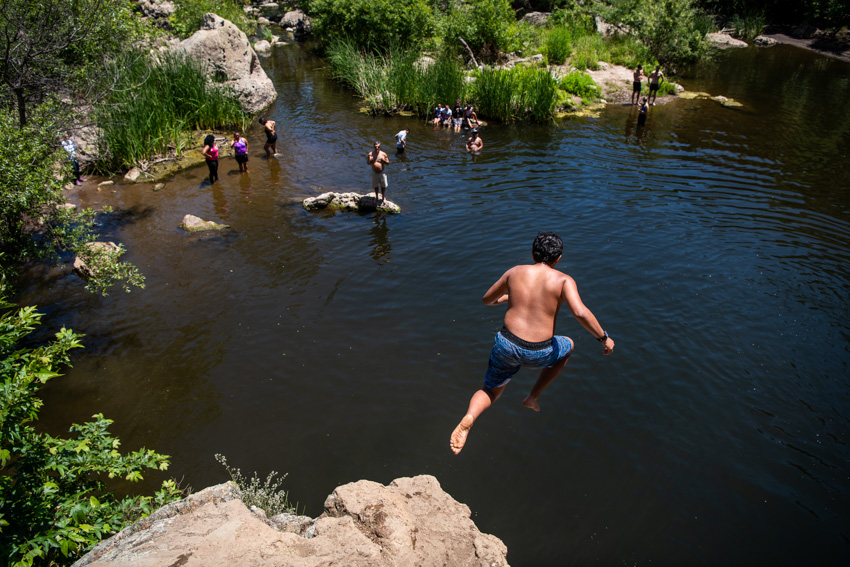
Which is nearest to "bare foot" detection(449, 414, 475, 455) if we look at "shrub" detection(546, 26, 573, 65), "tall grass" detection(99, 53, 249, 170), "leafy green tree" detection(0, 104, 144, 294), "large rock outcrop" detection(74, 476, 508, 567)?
"large rock outcrop" detection(74, 476, 508, 567)

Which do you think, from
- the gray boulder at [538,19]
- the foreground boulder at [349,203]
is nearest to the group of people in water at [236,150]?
the foreground boulder at [349,203]

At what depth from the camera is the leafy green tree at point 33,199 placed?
27.1 ft

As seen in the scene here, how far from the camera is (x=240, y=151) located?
17938mm

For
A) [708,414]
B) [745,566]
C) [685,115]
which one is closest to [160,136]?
[708,414]

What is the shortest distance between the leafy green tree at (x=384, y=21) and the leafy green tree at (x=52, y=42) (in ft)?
57.7

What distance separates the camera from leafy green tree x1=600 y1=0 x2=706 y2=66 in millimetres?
31594

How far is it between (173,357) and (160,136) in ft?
40.9

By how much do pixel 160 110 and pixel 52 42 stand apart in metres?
7.44

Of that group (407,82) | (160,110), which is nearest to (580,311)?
(160,110)

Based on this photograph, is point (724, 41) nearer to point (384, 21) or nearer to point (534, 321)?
point (384, 21)

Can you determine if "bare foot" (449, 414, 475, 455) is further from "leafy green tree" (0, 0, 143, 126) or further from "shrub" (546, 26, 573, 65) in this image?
"shrub" (546, 26, 573, 65)

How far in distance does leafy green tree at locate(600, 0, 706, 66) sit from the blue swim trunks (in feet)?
112

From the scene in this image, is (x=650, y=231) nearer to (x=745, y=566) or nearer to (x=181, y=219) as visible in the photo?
(x=745, y=566)

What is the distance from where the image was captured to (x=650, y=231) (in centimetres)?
1427
